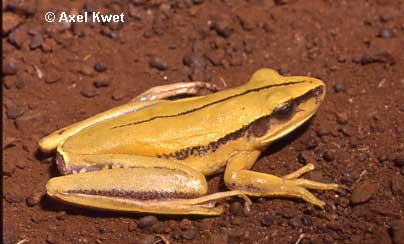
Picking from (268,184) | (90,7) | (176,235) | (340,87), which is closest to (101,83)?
(90,7)

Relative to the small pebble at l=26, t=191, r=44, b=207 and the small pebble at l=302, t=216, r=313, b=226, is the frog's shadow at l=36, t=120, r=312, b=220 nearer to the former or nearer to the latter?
the small pebble at l=26, t=191, r=44, b=207

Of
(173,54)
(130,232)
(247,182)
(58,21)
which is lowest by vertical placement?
(130,232)

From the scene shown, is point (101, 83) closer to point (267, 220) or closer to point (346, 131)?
point (267, 220)

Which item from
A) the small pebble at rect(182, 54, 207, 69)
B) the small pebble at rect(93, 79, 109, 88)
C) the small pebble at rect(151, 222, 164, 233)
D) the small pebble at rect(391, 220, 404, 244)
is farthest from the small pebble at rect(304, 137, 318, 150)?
the small pebble at rect(93, 79, 109, 88)

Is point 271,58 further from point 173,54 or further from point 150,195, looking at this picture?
point 150,195

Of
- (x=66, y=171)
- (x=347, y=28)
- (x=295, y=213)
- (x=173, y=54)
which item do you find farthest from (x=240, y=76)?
(x=66, y=171)

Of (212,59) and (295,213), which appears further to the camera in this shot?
(212,59)

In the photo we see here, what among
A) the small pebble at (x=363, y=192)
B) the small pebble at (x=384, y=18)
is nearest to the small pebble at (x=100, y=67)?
the small pebble at (x=363, y=192)
